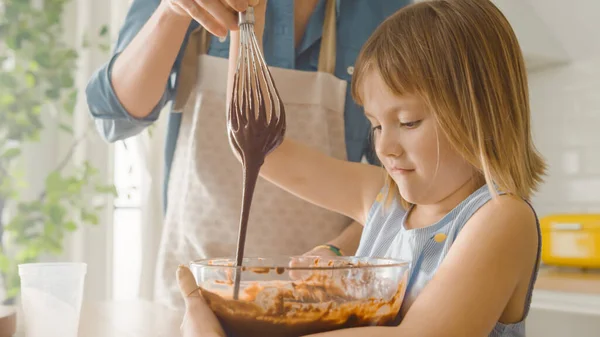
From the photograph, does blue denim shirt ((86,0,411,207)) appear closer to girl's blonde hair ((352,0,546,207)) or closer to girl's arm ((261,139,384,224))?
girl's arm ((261,139,384,224))

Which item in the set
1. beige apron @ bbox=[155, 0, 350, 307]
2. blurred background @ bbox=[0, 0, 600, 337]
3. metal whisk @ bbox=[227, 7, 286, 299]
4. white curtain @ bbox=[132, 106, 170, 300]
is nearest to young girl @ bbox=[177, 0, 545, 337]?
metal whisk @ bbox=[227, 7, 286, 299]

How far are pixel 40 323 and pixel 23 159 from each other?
142cm

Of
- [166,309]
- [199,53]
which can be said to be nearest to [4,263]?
[166,309]

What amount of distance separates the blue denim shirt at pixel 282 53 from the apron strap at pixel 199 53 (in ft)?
0.04

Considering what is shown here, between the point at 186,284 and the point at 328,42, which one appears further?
the point at 328,42

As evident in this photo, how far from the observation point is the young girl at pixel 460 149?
686 millimetres

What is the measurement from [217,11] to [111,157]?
1504 mm

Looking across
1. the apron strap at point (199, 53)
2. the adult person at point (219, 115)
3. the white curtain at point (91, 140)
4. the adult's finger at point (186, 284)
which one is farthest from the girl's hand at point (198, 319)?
the white curtain at point (91, 140)

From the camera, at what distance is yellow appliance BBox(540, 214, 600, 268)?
1.88 metres

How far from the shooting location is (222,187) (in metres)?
1.23

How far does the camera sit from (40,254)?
2.03 metres

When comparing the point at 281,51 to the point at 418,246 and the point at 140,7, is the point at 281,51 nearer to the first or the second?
the point at 140,7

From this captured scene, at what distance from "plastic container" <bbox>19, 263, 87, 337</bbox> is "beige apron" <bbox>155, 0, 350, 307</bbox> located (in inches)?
15.6

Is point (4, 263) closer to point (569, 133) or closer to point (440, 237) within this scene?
point (440, 237)
